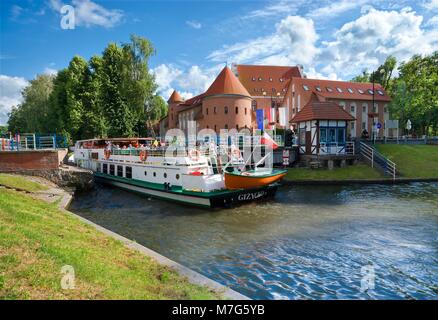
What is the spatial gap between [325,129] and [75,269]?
30175mm

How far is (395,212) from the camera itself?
664 inches

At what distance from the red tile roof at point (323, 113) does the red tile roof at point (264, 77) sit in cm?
3884

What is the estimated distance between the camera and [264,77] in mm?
73688

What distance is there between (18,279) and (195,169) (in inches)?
585

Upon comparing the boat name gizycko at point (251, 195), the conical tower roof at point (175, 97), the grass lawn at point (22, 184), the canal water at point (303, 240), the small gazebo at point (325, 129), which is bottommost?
the canal water at point (303, 240)

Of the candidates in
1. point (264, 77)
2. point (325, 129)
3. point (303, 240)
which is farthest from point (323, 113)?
point (264, 77)

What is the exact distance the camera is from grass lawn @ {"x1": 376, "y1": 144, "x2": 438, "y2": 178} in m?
28.4

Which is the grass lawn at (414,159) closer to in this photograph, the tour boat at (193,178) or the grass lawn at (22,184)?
the tour boat at (193,178)

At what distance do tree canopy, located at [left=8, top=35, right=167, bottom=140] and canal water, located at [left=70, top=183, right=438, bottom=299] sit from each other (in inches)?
1103

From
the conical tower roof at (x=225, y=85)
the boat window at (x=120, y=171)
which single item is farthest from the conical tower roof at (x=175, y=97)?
the boat window at (x=120, y=171)

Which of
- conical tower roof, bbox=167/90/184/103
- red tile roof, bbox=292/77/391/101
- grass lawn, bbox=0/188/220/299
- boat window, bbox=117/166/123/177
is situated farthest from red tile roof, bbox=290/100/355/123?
conical tower roof, bbox=167/90/184/103

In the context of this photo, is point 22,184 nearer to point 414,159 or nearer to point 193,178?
point 193,178

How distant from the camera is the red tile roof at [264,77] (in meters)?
72.2
